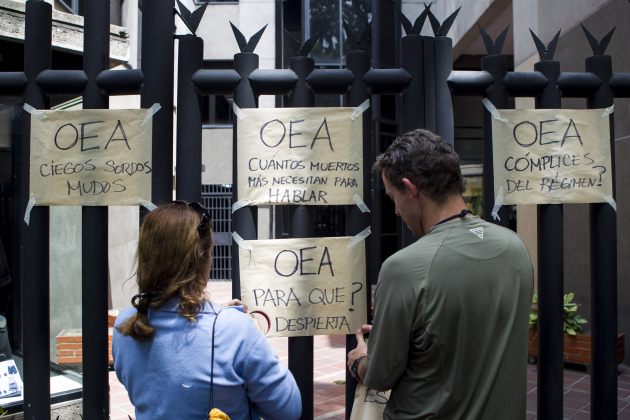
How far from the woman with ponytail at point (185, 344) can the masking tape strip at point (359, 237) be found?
1.99 feet

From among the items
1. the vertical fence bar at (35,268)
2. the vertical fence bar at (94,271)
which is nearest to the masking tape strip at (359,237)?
the vertical fence bar at (94,271)

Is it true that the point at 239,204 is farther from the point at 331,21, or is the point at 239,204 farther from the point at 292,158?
the point at 331,21

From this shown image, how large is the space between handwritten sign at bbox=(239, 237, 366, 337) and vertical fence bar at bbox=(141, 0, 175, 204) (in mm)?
409

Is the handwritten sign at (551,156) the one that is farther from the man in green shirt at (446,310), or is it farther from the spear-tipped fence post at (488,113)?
the man in green shirt at (446,310)

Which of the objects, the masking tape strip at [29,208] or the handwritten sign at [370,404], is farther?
the masking tape strip at [29,208]

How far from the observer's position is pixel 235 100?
2174 mm

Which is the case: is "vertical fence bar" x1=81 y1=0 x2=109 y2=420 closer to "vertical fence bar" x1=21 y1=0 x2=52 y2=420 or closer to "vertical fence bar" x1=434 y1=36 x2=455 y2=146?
"vertical fence bar" x1=21 y1=0 x2=52 y2=420

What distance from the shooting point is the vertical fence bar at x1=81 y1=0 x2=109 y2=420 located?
86.2 inches

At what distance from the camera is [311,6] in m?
17.5

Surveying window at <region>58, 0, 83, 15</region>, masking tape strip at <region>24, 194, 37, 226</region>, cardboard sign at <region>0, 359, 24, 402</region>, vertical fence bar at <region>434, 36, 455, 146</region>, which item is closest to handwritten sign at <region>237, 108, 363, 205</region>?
vertical fence bar at <region>434, 36, 455, 146</region>

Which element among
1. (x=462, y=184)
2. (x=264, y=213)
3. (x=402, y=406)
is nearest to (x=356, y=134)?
(x=462, y=184)

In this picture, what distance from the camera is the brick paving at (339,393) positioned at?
16.6 feet

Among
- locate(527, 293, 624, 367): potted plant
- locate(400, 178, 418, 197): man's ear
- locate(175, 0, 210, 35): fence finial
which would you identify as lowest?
locate(527, 293, 624, 367): potted plant

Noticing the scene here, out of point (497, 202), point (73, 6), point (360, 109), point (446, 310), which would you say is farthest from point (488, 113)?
point (73, 6)
